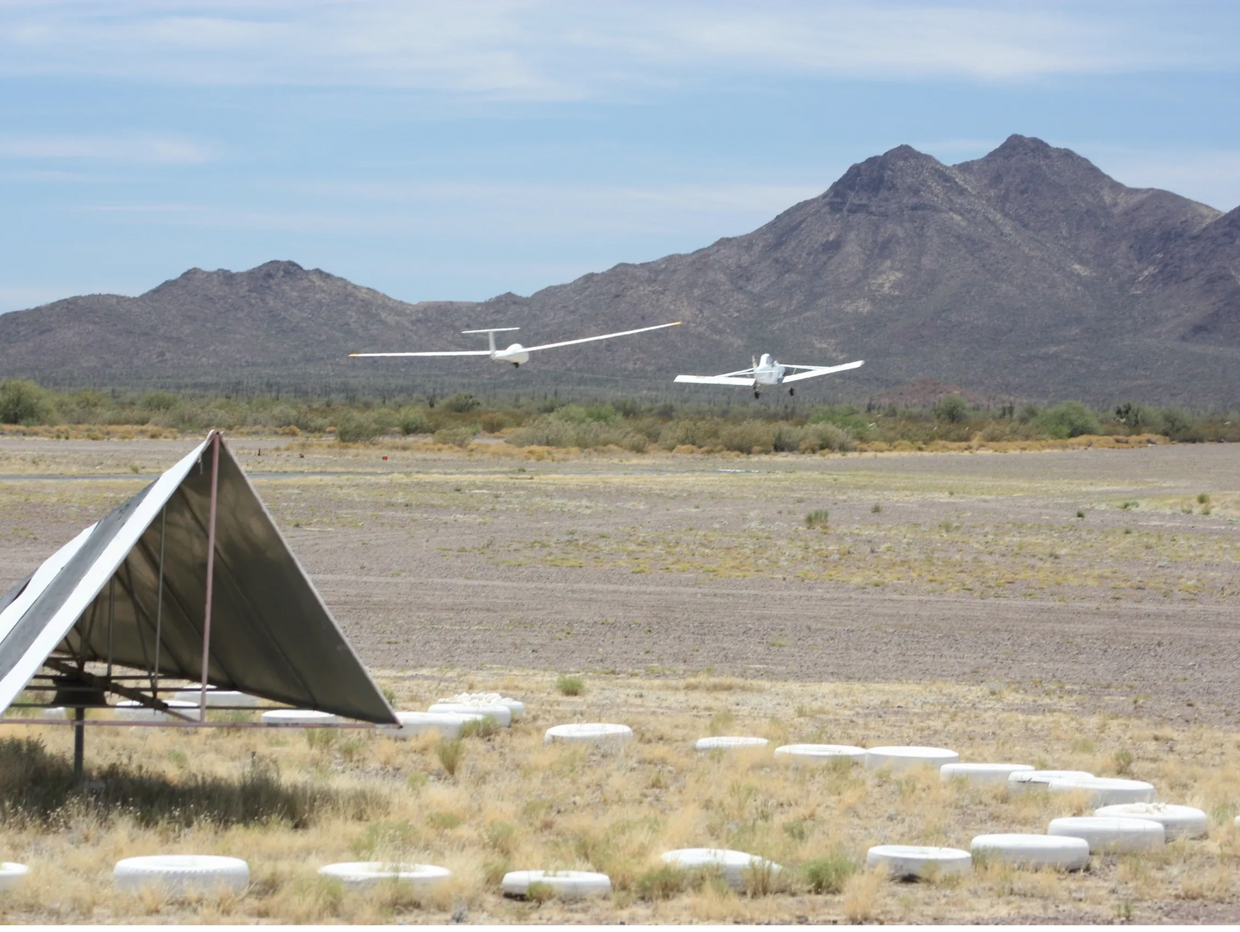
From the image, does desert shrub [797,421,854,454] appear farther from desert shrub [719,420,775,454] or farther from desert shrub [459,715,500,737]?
desert shrub [459,715,500,737]

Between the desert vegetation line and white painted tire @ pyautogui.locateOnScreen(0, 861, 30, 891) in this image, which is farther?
the desert vegetation line

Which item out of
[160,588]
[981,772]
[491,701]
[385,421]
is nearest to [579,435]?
[385,421]

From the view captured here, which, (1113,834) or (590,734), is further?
(590,734)

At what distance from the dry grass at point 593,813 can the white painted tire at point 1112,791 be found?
219mm

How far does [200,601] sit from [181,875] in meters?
4.09

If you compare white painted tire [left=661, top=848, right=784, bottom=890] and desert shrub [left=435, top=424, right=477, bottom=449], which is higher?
desert shrub [left=435, top=424, right=477, bottom=449]

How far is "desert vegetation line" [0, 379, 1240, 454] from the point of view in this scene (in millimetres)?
97688

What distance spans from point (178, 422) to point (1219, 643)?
309 ft

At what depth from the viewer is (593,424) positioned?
100 meters

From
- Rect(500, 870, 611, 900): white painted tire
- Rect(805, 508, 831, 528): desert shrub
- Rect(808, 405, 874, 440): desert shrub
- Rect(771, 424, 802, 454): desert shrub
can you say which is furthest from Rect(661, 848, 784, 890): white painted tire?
Rect(808, 405, 874, 440): desert shrub

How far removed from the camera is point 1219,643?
74.2ft

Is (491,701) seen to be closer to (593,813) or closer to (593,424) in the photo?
(593,813)

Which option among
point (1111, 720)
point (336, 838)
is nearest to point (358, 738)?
point (336, 838)

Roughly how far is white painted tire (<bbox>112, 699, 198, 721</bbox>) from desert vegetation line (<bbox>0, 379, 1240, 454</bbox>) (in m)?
77.6
